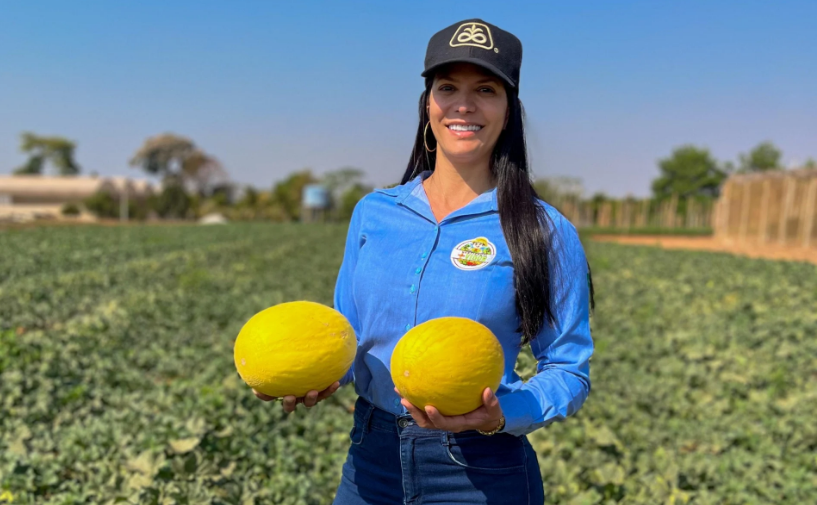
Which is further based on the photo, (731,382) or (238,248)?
(238,248)

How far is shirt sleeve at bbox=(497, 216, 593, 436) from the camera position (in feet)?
5.68

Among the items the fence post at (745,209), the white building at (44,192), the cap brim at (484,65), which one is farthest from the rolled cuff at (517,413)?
the white building at (44,192)

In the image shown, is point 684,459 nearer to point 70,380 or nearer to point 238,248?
point 70,380

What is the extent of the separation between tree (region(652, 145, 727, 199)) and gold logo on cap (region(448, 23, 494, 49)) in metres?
83.0

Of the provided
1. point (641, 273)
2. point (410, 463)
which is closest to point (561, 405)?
point (410, 463)

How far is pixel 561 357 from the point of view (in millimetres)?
1842

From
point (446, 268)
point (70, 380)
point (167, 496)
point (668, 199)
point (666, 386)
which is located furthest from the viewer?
point (668, 199)

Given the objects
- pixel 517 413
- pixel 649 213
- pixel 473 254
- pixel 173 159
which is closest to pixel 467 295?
pixel 473 254

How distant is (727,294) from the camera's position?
34.0 feet

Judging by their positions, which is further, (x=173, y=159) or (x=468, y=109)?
(x=173, y=159)

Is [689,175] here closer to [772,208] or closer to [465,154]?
[772,208]

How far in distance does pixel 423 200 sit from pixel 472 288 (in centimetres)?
37

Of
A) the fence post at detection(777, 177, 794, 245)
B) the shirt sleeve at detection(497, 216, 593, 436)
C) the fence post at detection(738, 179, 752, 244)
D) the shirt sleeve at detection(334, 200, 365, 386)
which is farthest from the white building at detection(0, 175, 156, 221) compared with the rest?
the shirt sleeve at detection(497, 216, 593, 436)

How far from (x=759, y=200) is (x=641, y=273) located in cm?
1508
